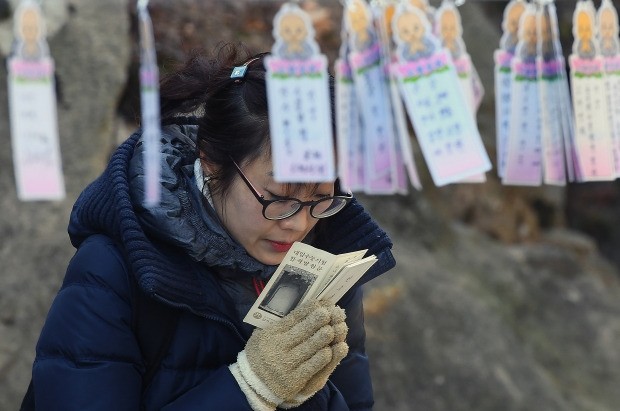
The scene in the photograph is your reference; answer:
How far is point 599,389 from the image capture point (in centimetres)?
524

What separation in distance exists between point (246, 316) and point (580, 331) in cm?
412

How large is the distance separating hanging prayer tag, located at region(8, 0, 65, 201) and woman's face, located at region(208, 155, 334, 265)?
0.40m

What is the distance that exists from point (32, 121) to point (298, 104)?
50 cm

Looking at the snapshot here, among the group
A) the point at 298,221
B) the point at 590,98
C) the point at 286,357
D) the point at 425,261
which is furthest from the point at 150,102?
the point at 425,261

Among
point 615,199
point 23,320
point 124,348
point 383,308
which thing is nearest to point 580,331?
point 383,308

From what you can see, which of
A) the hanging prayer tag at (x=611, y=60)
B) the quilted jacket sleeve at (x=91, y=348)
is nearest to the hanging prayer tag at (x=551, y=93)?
the hanging prayer tag at (x=611, y=60)

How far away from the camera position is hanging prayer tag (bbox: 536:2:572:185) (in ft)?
7.03

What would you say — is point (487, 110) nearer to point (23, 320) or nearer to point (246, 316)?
point (23, 320)

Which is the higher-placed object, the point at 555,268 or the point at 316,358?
the point at 316,358

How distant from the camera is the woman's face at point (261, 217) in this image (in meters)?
1.96

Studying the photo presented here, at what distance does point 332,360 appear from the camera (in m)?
1.95

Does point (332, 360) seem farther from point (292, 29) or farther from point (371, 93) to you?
point (292, 29)

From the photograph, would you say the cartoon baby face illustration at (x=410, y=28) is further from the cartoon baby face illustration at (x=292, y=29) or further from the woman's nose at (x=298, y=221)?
the woman's nose at (x=298, y=221)

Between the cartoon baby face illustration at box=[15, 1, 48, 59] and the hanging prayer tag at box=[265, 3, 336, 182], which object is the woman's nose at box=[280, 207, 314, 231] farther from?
the cartoon baby face illustration at box=[15, 1, 48, 59]
